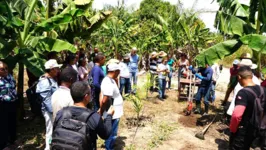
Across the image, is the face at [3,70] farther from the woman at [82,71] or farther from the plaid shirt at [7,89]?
the woman at [82,71]

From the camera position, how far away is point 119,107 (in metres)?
4.22

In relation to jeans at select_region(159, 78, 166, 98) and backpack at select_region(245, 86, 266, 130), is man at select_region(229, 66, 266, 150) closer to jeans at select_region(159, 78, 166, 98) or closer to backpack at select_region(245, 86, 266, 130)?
backpack at select_region(245, 86, 266, 130)

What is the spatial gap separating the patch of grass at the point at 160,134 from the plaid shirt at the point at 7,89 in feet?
9.43

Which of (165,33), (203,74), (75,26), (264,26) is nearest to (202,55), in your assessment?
(203,74)

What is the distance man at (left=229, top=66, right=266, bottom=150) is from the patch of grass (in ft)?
6.78

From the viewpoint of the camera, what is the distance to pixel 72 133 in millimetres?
2281

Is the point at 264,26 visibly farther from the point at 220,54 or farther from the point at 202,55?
the point at 202,55

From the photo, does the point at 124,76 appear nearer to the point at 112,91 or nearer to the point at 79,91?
the point at 112,91

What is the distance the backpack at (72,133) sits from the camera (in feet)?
7.46

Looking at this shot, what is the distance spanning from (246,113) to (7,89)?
3850mm

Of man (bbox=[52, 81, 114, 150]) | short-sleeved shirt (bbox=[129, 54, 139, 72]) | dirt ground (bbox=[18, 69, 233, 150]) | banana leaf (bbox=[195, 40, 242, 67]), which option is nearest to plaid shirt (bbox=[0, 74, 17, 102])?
dirt ground (bbox=[18, 69, 233, 150])

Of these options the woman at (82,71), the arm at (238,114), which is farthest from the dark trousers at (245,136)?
the woman at (82,71)

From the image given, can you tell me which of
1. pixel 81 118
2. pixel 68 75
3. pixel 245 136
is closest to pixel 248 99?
pixel 245 136

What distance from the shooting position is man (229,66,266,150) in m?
3.45
